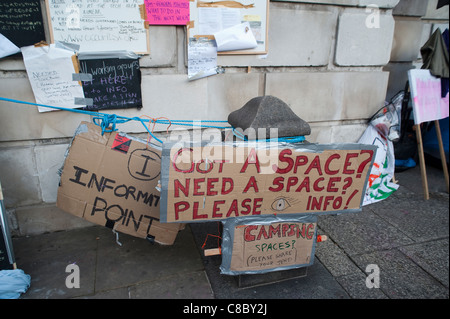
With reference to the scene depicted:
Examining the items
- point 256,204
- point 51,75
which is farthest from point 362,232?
point 51,75

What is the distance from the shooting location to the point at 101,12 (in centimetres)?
288

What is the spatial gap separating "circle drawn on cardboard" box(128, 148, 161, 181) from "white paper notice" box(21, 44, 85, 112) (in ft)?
3.13

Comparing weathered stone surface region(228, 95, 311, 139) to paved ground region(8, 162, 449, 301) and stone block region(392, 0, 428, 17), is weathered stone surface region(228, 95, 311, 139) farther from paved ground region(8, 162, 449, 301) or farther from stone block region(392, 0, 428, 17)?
stone block region(392, 0, 428, 17)

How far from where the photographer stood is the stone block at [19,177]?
3.03 metres

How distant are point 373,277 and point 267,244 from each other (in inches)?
41.1

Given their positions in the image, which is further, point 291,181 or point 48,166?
point 48,166

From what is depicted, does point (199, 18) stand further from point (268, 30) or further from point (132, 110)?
point (132, 110)

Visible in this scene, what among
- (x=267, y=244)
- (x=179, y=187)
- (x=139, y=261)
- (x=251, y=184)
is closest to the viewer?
(x=179, y=187)

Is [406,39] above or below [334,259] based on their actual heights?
above

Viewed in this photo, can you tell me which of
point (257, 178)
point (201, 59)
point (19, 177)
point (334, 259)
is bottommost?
point (334, 259)

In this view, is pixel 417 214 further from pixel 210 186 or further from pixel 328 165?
pixel 210 186

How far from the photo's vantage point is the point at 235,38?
3.28 m

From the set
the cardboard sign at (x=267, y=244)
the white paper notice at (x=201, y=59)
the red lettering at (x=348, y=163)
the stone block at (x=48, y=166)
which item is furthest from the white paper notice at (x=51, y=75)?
the red lettering at (x=348, y=163)

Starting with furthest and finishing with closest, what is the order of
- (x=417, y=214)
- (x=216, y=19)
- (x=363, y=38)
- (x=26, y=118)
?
1. (x=363, y=38)
2. (x=417, y=214)
3. (x=216, y=19)
4. (x=26, y=118)
